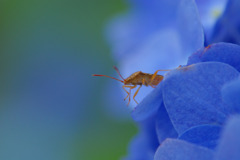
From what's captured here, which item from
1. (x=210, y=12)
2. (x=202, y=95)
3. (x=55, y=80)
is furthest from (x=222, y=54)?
(x=55, y=80)

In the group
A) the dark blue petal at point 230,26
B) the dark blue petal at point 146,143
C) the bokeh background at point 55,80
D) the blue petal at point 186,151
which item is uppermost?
the blue petal at point 186,151

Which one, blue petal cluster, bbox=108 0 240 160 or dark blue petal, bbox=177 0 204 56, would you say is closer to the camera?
blue petal cluster, bbox=108 0 240 160

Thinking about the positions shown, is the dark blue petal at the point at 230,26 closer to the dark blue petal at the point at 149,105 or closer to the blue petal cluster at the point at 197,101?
the blue petal cluster at the point at 197,101

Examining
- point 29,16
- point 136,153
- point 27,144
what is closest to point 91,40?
point 29,16

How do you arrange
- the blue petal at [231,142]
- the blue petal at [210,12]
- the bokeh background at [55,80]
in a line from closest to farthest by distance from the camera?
the blue petal at [231,142] → the blue petal at [210,12] → the bokeh background at [55,80]

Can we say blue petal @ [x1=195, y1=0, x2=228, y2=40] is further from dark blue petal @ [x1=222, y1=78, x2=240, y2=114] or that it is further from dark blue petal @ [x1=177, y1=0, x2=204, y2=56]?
dark blue petal @ [x1=222, y1=78, x2=240, y2=114]

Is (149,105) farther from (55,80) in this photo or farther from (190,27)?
(55,80)

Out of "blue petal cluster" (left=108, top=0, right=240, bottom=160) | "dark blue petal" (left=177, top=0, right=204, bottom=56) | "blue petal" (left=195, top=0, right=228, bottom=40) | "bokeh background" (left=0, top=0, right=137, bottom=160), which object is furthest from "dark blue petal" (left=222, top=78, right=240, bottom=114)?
"bokeh background" (left=0, top=0, right=137, bottom=160)

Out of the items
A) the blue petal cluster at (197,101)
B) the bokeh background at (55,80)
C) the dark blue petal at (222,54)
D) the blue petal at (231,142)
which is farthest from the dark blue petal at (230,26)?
the bokeh background at (55,80)

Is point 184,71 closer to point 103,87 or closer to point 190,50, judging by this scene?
point 190,50
